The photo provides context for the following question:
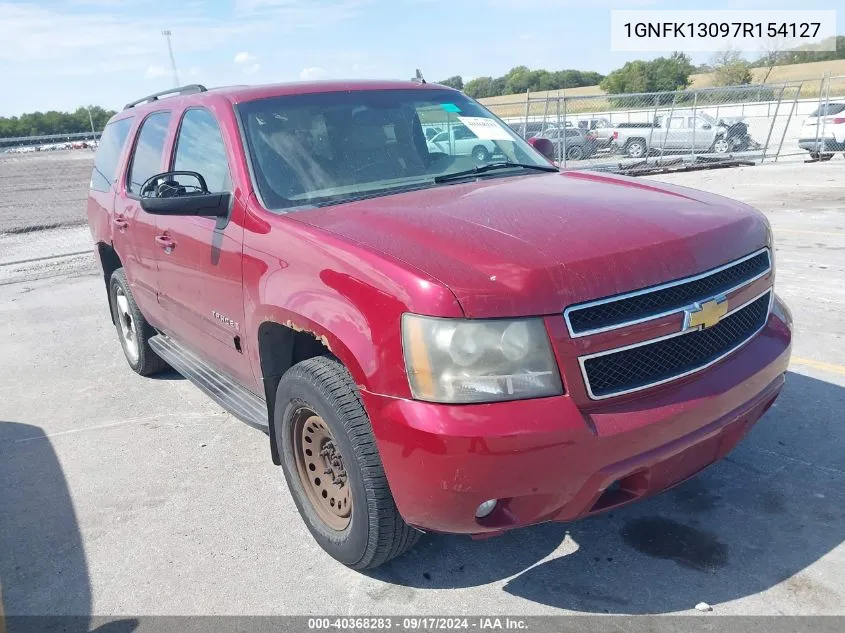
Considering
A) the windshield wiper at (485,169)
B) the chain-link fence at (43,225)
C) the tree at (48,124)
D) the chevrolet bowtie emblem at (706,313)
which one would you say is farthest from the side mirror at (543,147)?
the tree at (48,124)

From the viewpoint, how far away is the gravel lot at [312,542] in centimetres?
278

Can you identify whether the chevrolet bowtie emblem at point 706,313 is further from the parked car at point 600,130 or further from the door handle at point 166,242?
the parked car at point 600,130

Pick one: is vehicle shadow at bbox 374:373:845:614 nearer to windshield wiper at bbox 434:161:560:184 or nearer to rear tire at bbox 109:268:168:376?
windshield wiper at bbox 434:161:560:184

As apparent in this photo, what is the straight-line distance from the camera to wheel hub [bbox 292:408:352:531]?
2965mm

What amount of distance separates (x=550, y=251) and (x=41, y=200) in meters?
20.4

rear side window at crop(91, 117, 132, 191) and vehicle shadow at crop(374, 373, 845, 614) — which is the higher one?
rear side window at crop(91, 117, 132, 191)

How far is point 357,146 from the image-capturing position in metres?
3.63

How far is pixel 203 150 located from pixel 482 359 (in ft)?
7.41

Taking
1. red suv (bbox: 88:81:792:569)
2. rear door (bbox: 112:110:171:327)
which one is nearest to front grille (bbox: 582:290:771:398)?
red suv (bbox: 88:81:792:569)

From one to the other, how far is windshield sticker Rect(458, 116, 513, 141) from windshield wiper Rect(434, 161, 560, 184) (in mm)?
317

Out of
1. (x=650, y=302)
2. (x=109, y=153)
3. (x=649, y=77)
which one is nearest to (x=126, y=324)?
(x=109, y=153)

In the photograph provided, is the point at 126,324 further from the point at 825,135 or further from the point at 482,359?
the point at 825,135

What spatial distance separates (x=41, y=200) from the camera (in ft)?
64.3

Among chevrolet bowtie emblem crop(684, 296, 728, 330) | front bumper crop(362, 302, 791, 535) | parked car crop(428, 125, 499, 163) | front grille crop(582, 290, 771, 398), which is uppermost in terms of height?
parked car crop(428, 125, 499, 163)
